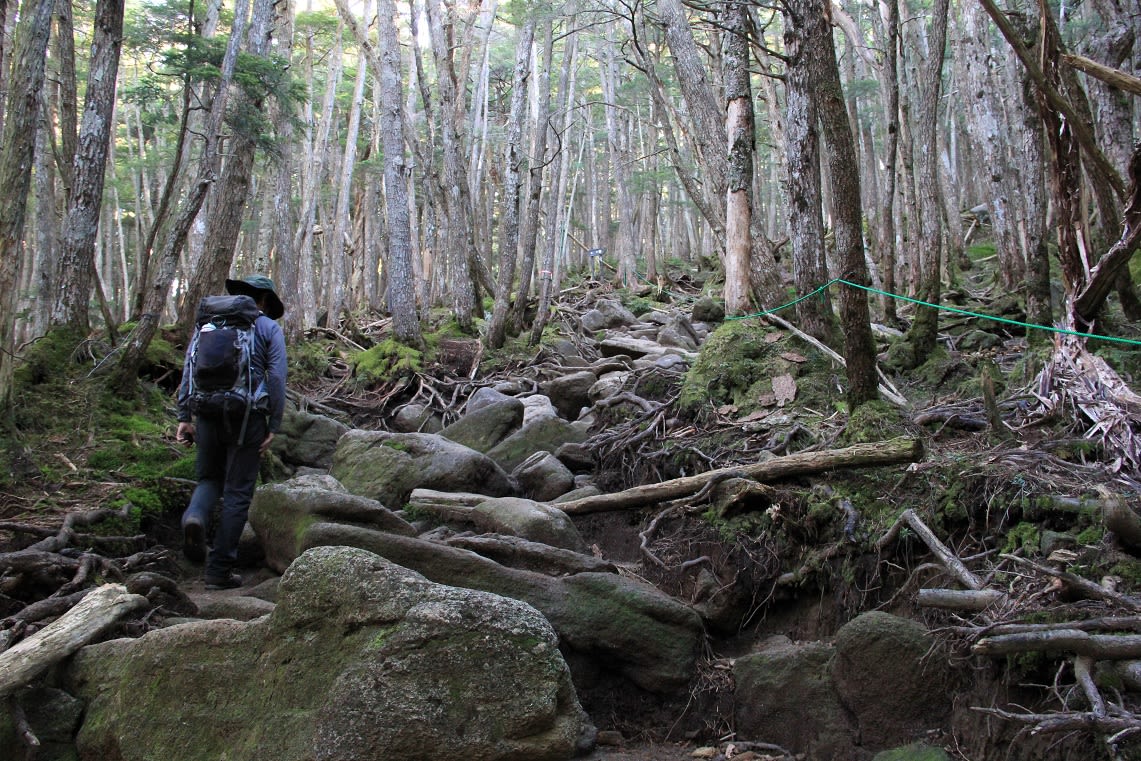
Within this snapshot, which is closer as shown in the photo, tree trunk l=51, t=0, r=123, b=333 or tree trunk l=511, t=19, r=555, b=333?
tree trunk l=51, t=0, r=123, b=333

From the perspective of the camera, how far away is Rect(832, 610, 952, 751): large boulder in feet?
13.5

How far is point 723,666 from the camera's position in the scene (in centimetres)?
509

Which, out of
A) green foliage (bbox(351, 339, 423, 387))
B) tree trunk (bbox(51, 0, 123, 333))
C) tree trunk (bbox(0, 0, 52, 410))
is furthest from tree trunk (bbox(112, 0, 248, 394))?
green foliage (bbox(351, 339, 423, 387))

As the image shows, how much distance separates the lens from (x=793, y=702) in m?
4.49

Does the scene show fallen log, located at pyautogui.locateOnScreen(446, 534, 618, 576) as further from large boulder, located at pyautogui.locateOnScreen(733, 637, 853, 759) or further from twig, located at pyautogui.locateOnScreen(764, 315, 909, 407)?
twig, located at pyautogui.locateOnScreen(764, 315, 909, 407)

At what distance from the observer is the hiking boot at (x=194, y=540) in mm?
5785

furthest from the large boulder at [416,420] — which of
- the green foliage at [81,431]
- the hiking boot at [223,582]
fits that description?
the hiking boot at [223,582]

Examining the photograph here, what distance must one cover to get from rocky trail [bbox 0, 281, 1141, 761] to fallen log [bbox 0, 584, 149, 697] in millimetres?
19

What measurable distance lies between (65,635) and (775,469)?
14.4 feet

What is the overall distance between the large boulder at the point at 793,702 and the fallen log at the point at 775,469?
1.29 m

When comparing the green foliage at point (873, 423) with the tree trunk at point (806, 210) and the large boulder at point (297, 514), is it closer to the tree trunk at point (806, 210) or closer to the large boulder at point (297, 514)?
the tree trunk at point (806, 210)

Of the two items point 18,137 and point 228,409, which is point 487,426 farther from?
point 18,137

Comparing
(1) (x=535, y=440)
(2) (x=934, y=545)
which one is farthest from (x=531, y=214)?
(2) (x=934, y=545)

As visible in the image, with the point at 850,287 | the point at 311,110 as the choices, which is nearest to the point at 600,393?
the point at 850,287
